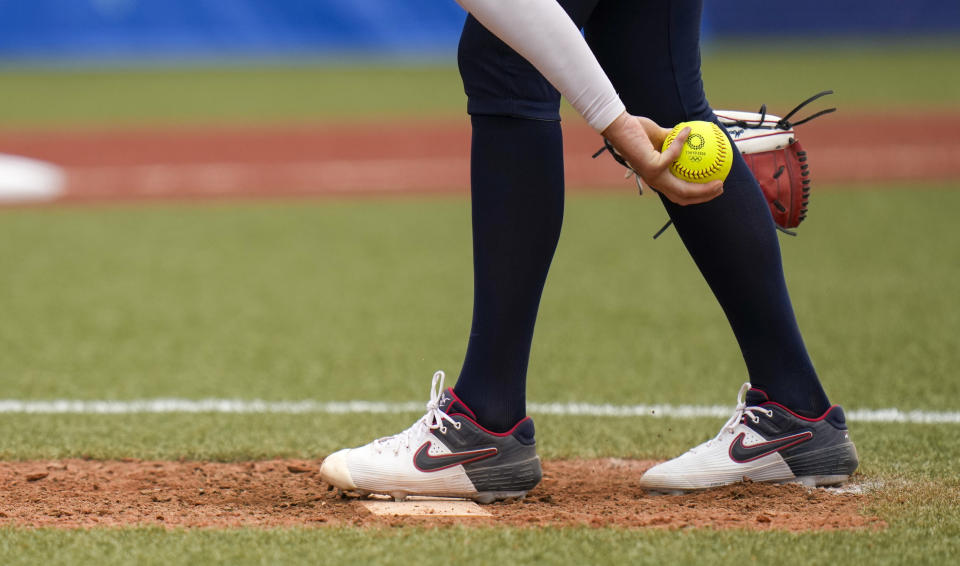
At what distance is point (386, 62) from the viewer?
20.8 meters

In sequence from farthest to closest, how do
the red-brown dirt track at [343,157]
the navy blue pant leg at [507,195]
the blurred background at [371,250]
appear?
the red-brown dirt track at [343,157] → the blurred background at [371,250] → the navy blue pant leg at [507,195]

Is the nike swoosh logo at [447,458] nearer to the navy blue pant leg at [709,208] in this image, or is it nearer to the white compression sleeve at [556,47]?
the navy blue pant leg at [709,208]

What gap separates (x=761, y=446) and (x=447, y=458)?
600 millimetres

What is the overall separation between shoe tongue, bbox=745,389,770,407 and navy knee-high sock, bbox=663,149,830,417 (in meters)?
0.01

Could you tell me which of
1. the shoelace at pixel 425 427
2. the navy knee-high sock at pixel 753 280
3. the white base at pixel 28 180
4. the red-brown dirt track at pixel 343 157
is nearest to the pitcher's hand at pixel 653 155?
the navy knee-high sock at pixel 753 280

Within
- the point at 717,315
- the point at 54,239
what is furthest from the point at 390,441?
the point at 54,239

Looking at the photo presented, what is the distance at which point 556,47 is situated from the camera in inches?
77.5

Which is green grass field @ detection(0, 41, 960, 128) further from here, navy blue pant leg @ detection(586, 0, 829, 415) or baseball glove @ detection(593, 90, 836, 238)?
navy blue pant leg @ detection(586, 0, 829, 415)

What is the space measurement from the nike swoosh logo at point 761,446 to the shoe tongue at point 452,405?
0.51 metres

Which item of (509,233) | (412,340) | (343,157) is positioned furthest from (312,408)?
(343,157)

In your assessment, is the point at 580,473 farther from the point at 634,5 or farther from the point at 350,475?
the point at 634,5

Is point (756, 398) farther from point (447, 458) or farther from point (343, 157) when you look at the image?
point (343, 157)

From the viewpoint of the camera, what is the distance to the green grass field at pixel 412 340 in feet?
6.61

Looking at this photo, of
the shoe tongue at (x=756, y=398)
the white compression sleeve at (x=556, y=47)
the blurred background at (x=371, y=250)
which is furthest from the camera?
the blurred background at (x=371, y=250)
